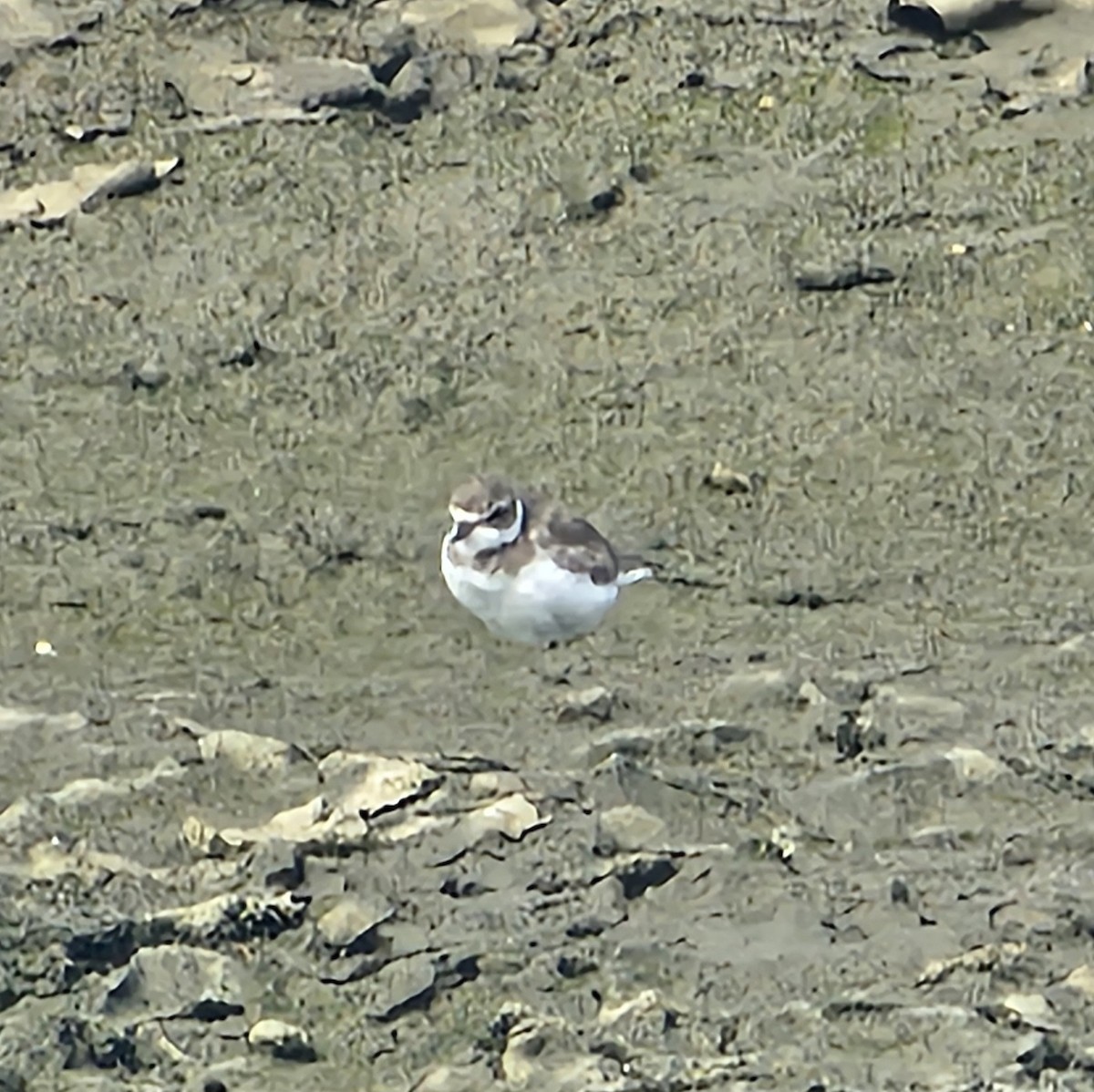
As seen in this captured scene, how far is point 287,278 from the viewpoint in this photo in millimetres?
7246

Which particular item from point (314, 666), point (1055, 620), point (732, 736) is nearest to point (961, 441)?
point (1055, 620)

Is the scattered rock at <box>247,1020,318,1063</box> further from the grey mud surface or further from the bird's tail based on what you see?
the bird's tail

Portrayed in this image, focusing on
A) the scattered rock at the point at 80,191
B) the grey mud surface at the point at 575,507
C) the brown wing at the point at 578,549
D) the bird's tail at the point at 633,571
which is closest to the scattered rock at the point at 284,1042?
the grey mud surface at the point at 575,507

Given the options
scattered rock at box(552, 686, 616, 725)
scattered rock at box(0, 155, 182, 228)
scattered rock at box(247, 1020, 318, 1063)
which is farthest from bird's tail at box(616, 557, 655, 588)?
scattered rock at box(0, 155, 182, 228)

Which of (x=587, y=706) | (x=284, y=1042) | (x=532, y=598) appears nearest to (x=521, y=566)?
(x=532, y=598)

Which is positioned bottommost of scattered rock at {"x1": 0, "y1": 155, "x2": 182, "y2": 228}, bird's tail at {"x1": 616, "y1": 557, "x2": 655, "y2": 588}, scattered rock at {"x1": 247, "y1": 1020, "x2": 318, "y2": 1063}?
scattered rock at {"x1": 247, "y1": 1020, "x2": 318, "y2": 1063}

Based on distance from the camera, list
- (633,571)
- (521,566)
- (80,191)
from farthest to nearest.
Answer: (80,191) < (633,571) < (521,566)

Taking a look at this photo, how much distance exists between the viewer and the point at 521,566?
5934 millimetres

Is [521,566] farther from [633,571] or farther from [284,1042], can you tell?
[284,1042]

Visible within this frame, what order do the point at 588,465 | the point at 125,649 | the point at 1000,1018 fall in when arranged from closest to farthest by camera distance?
the point at 1000,1018, the point at 125,649, the point at 588,465

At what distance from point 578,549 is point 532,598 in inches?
5.8

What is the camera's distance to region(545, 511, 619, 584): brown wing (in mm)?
5980

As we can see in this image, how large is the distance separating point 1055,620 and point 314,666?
152 cm

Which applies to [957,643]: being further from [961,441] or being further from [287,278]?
[287,278]
